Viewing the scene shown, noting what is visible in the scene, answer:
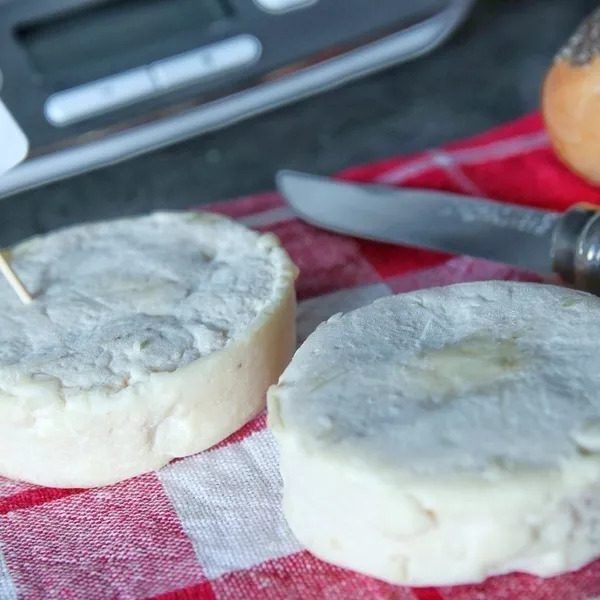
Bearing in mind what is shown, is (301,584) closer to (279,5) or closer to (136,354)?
(136,354)

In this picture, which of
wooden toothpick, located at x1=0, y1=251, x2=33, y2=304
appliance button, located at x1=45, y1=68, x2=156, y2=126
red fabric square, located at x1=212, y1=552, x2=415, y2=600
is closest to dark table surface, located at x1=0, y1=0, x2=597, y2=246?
appliance button, located at x1=45, y1=68, x2=156, y2=126

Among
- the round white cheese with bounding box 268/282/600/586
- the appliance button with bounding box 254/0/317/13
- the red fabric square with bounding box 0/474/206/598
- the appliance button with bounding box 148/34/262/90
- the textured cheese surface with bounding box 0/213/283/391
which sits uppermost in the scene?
the appliance button with bounding box 254/0/317/13

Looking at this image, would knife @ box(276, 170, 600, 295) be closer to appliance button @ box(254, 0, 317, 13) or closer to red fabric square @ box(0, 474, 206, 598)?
appliance button @ box(254, 0, 317, 13)

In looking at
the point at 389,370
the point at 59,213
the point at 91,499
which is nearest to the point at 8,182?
the point at 59,213

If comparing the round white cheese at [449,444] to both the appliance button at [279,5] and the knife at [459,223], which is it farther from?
the appliance button at [279,5]

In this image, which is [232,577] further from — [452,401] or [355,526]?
[452,401]

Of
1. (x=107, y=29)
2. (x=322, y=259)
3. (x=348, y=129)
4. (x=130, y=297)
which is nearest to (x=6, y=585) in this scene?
(x=130, y=297)
